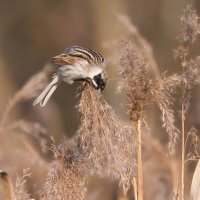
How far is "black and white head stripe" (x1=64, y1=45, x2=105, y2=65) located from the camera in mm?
2621

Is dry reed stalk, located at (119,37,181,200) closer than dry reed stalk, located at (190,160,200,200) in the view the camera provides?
Yes

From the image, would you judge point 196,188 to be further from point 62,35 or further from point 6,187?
point 62,35

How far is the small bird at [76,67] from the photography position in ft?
8.38

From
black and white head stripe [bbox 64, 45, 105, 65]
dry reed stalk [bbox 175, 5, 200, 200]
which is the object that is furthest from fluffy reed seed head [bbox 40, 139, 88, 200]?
black and white head stripe [bbox 64, 45, 105, 65]

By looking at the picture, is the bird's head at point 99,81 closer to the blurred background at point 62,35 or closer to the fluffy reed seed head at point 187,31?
the fluffy reed seed head at point 187,31

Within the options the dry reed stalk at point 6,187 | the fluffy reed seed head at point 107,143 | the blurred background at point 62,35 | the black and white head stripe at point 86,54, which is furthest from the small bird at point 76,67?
the blurred background at point 62,35

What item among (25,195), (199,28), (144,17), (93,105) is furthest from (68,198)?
(144,17)

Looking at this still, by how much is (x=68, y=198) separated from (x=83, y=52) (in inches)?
37.9

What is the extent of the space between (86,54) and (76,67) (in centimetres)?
6

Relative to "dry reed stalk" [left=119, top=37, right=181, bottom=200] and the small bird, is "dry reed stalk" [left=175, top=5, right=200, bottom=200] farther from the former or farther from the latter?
the small bird

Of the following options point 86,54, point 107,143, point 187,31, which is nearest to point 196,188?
point 107,143

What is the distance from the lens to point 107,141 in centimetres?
185

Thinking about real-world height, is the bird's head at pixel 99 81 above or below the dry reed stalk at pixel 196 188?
above

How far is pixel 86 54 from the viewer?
2723 millimetres
